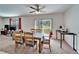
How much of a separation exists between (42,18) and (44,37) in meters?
0.33

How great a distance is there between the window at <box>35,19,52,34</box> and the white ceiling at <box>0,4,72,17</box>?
0.17 metres

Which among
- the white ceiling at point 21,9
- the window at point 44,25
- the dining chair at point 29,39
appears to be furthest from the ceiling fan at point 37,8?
the dining chair at point 29,39

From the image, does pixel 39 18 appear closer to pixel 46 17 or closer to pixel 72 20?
pixel 46 17

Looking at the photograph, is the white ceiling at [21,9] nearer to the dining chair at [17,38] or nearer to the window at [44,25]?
the window at [44,25]

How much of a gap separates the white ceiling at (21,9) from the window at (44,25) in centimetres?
17

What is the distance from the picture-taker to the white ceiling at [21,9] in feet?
6.31

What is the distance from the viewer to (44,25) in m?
2.12

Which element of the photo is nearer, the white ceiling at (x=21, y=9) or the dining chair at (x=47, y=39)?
the white ceiling at (x=21, y=9)

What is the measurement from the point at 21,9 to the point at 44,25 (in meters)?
0.49

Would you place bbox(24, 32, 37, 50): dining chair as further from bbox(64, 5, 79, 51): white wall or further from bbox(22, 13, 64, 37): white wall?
bbox(64, 5, 79, 51): white wall

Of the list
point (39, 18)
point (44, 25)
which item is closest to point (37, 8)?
point (39, 18)

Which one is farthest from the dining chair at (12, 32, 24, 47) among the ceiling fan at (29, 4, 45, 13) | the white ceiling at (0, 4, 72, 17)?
the ceiling fan at (29, 4, 45, 13)

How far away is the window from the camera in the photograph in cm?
206

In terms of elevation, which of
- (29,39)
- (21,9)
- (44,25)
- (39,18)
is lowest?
(29,39)
